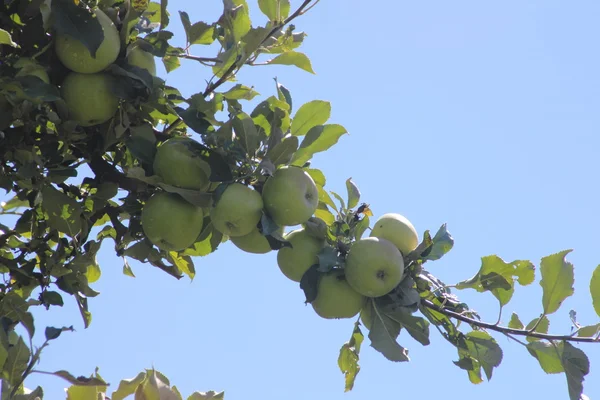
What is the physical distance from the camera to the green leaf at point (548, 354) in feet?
7.83

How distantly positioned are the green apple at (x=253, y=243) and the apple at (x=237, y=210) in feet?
0.43

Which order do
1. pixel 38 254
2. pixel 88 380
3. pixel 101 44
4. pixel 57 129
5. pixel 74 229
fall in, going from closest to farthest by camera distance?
pixel 88 380 → pixel 101 44 → pixel 57 129 → pixel 74 229 → pixel 38 254

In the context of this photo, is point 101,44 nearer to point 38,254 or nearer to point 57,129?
point 57,129

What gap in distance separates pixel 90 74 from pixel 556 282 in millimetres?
1698

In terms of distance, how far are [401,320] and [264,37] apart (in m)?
1.05

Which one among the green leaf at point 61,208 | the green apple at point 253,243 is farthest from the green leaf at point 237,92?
the green leaf at point 61,208

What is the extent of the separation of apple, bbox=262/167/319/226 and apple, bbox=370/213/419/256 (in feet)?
1.03

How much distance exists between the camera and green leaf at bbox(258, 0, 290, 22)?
2477 millimetres

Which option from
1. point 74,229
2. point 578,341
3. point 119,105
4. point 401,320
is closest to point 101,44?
point 119,105

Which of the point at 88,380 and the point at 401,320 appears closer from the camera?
the point at 88,380

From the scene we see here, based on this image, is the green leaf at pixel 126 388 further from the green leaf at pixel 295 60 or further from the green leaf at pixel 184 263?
the green leaf at pixel 295 60

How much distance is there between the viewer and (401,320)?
2.39 metres

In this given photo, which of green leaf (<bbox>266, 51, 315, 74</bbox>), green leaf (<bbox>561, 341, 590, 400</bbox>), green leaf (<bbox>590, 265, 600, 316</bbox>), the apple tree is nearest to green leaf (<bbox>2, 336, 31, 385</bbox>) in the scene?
the apple tree

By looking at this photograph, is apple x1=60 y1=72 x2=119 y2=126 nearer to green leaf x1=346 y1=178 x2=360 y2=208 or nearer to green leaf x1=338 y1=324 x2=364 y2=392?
green leaf x1=346 y1=178 x2=360 y2=208
